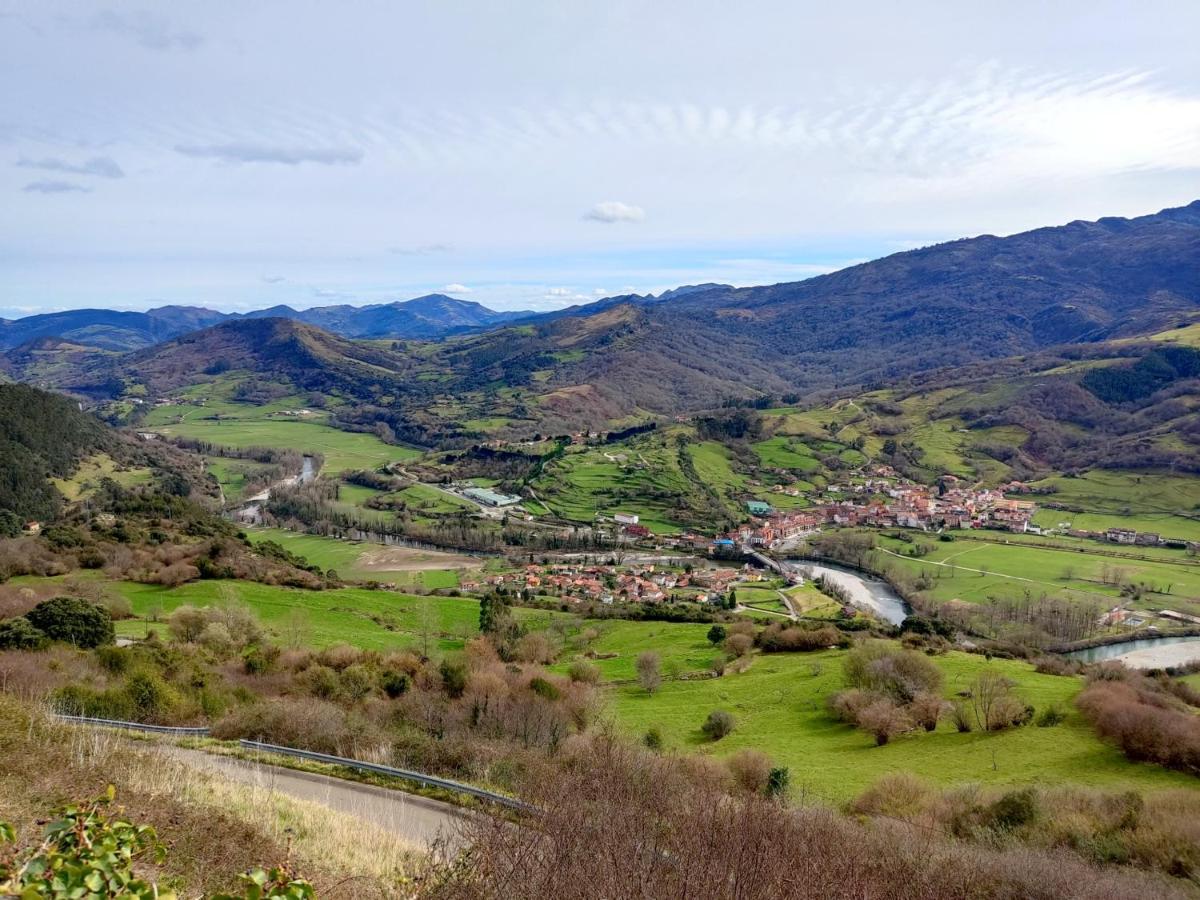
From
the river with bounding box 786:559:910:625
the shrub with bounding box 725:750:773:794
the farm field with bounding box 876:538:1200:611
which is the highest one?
the shrub with bounding box 725:750:773:794

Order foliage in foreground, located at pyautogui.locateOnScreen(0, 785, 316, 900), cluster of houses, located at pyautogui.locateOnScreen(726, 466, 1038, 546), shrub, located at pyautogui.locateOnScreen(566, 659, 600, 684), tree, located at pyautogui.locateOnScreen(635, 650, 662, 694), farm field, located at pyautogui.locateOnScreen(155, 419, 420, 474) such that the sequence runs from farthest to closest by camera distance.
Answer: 1. farm field, located at pyautogui.locateOnScreen(155, 419, 420, 474)
2. cluster of houses, located at pyautogui.locateOnScreen(726, 466, 1038, 546)
3. tree, located at pyautogui.locateOnScreen(635, 650, 662, 694)
4. shrub, located at pyautogui.locateOnScreen(566, 659, 600, 684)
5. foliage in foreground, located at pyautogui.locateOnScreen(0, 785, 316, 900)

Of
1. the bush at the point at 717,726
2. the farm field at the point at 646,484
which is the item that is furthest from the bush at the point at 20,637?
the farm field at the point at 646,484

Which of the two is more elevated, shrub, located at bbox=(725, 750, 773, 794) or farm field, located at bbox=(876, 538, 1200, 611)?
shrub, located at bbox=(725, 750, 773, 794)

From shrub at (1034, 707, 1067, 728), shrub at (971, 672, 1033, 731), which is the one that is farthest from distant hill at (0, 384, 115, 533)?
shrub at (1034, 707, 1067, 728)

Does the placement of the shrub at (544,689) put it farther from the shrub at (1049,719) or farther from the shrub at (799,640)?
the shrub at (799,640)

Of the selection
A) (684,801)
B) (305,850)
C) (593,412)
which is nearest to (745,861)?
(684,801)

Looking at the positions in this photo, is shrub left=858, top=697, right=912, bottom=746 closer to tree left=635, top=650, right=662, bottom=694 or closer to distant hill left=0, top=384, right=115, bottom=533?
tree left=635, top=650, right=662, bottom=694

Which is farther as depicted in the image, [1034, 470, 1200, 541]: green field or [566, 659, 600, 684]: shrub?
[1034, 470, 1200, 541]: green field

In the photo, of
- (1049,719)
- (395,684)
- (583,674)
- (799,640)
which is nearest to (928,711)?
(1049,719)
